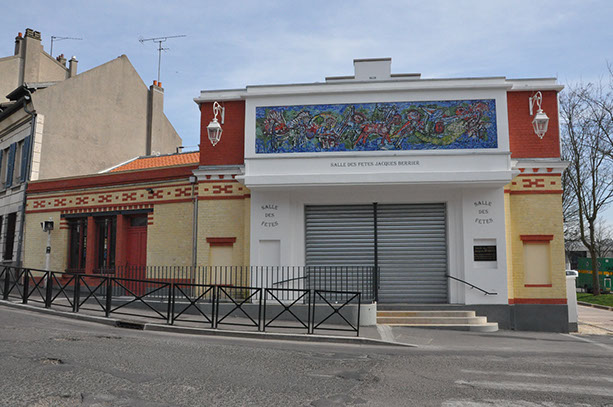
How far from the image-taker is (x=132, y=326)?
1150 centimetres

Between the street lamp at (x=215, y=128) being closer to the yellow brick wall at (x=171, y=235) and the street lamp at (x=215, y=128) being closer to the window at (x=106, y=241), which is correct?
the yellow brick wall at (x=171, y=235)

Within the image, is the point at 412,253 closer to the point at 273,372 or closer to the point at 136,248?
the point at 273,372

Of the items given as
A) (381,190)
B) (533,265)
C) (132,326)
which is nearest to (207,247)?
(132,326)

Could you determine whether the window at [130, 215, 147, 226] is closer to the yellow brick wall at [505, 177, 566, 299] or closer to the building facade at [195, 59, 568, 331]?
the building facade at [195, 59, 568, 331]

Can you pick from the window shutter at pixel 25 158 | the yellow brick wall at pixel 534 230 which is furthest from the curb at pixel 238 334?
the window shutter at pixel 25 158

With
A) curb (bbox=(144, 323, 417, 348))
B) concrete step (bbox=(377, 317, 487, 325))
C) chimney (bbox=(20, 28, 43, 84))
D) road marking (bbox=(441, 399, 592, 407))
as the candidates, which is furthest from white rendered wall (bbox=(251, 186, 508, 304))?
chimney (bbox=(20, 28, 43, 84))

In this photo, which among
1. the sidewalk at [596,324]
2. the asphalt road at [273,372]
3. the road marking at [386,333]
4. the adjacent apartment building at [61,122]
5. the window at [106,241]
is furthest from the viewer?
the adjacent apartment building at [61,122]

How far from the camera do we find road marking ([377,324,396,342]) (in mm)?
10866

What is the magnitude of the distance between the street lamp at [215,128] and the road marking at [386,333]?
23.0 feet

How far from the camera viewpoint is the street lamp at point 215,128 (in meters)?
14.9

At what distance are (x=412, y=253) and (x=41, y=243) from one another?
43.6 feet

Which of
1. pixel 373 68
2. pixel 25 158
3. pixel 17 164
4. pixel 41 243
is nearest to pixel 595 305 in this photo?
pixel 373 68

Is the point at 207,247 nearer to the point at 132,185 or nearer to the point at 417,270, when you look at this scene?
the point at 132,185

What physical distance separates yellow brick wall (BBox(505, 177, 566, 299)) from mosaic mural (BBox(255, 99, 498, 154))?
72.5 inches
